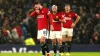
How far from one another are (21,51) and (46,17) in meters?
7.76

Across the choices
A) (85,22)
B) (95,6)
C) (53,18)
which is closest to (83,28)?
(85,22)

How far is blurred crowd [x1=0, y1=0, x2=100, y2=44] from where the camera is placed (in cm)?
2353

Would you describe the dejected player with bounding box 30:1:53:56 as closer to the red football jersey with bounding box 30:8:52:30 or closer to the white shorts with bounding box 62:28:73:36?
the red football jersey with bounding box 30:8:52:30

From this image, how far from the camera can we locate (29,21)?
24250 millimetres

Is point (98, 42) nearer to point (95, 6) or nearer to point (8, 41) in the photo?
point (95, 6)

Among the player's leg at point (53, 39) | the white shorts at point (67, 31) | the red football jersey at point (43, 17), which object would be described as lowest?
the player's leg at point (53, 39)

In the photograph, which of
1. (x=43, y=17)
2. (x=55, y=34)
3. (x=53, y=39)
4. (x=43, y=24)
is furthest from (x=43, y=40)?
(x=55, y=34)

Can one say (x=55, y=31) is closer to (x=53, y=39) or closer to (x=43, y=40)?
(x=53, y=39)

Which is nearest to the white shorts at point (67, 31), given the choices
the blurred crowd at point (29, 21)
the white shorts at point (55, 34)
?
the white shorts at point (55, 34)

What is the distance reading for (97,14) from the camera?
1007 inches

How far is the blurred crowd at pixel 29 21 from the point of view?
23.5m

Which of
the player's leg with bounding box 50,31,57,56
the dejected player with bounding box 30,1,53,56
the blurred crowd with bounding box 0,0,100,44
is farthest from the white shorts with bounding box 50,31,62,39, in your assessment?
the blurred crowd with bounding box 0,0,100,44

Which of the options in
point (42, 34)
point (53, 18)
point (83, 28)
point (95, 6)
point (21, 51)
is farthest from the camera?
point (95, 6)

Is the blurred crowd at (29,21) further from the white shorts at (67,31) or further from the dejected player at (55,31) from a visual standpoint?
the dejected player at (55,31)
